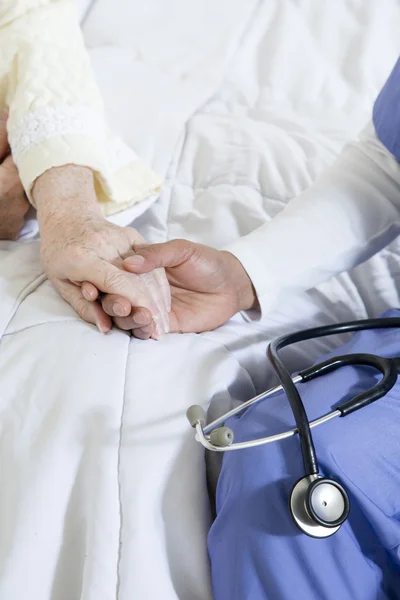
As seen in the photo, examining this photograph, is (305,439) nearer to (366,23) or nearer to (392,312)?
(392,312)

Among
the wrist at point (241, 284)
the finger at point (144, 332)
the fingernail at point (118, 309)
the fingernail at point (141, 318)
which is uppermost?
the fingernail at point (118, 309)

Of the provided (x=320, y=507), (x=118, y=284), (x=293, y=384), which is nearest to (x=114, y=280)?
(x=118, y=284)

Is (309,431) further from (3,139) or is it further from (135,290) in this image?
(3,139)

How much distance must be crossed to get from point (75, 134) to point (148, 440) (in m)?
0.49

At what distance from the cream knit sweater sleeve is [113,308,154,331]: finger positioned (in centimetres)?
28

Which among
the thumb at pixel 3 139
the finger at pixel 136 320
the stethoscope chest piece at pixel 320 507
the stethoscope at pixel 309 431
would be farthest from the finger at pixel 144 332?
the thumb at pixel 3 139

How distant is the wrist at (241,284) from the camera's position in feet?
2.91

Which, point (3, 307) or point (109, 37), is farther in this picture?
point (109, 37)

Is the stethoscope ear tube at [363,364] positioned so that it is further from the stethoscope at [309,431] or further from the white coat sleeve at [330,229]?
the white coat sleeve at [330,229]

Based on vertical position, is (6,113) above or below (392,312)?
above

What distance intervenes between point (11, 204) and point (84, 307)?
0.92ft

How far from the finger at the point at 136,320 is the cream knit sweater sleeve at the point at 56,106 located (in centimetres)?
A: 28

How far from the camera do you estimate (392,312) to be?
0.78 meters

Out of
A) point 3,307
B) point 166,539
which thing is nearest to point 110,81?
point 3,307
